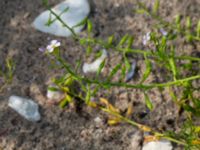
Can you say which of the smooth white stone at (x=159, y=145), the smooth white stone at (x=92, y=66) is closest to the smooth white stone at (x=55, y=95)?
the smooth white stone at (x=92, y=66)

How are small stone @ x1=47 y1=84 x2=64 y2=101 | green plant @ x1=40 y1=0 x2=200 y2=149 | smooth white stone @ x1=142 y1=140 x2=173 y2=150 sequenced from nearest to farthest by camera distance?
1. green plant @ x1=40 y1=0 x2=200 y2=149
2. smooth white stone @ x1=142 y1=140 x2=173 y2=150
3. small stone @ x1=47 y1=84 x2=64 y2=101

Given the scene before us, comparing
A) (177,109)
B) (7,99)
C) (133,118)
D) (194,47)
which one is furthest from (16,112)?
(194,47)

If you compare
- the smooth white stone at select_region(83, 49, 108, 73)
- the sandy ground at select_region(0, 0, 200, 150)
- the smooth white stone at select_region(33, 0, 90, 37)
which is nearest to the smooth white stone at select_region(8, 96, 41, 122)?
the sandy ground at select_region(0, 0, 200, 150)

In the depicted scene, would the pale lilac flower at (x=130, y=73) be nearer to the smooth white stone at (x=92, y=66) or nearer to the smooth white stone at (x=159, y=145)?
the smooth white stone at (x=92, y=66)

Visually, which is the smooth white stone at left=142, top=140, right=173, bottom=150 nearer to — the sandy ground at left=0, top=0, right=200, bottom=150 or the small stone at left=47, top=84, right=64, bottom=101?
the sandy ground at left=0, top=0, right=200, bottom=150

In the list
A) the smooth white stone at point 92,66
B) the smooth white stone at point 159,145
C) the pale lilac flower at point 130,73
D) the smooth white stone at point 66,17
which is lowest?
the smooth white stone at point 159,145

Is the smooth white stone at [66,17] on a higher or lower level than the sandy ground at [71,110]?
higher

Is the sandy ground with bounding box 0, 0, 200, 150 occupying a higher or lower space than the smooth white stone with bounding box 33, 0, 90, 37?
lower
